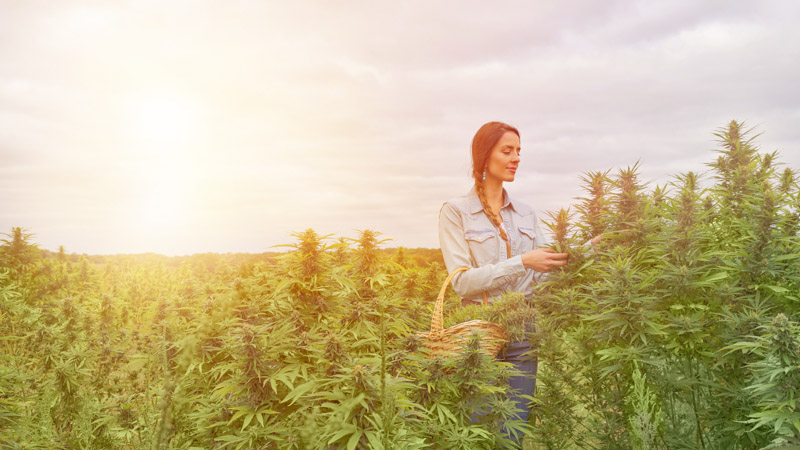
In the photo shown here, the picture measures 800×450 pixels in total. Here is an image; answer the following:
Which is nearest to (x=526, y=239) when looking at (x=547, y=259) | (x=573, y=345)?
(x=547, y=259)

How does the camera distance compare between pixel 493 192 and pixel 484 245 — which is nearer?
pixel 484 245

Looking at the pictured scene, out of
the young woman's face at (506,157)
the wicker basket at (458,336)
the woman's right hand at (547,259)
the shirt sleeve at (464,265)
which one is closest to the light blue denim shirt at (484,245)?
the shirt sleeve at (464,265)

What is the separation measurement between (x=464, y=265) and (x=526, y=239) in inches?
34.0

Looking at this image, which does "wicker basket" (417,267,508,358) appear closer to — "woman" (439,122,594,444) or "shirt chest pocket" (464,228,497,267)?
"woman" (439,122,594,444)

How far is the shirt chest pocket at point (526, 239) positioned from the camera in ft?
14.2

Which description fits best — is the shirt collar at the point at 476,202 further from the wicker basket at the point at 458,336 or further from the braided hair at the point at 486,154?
the wicker basket at the point at 458,336

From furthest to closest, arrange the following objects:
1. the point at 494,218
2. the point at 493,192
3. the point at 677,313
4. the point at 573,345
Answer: the point at 493,192 → the point at 494,218 → the point at 573,345 → the point at 677,313

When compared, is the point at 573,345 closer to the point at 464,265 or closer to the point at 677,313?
the point at 677,313

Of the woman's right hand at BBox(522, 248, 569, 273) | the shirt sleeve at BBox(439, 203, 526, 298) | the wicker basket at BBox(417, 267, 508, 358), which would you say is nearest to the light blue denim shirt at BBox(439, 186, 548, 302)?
the shirt sleeve at BBox(439, 203, 526, 298)

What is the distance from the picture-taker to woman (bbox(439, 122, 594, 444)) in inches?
142

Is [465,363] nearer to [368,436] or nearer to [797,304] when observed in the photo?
[368,436]

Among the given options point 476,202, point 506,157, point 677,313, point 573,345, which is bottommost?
point 573,345

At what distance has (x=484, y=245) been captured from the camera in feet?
13.4

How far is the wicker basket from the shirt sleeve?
46 cm
